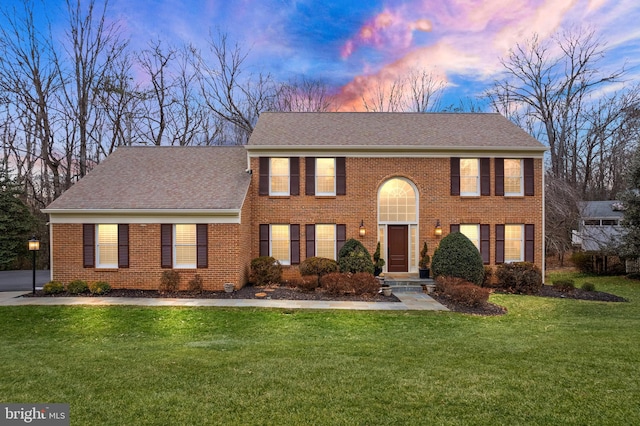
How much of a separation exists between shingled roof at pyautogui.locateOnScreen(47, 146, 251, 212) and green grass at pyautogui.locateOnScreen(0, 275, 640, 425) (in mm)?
5207

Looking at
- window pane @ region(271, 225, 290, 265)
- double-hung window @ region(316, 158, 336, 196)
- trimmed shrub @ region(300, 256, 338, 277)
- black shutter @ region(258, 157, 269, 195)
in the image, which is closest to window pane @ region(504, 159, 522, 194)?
double-hung window @ region(316, 158, 336, 196)

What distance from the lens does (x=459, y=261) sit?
48.4ft

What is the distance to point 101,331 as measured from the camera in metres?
9.48

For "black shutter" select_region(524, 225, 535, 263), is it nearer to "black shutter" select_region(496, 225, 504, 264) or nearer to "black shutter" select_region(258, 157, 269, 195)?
"black shutter" select_region(496, 225, 504, 264)

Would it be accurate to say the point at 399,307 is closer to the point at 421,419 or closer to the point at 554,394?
the point at 554,394

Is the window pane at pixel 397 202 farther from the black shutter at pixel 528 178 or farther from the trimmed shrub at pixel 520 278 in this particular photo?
the black shutter at pixel 528 178

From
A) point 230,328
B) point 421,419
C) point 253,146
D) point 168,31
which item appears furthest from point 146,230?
point 168,31

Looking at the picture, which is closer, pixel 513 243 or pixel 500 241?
pixel 500 241

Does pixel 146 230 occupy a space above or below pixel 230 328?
above

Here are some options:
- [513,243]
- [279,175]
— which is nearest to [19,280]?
[279,175]

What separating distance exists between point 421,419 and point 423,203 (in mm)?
13435

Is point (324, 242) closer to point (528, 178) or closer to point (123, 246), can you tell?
point (123, 246)

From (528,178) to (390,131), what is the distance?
686 centimetres

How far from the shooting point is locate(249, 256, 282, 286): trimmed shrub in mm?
15781
